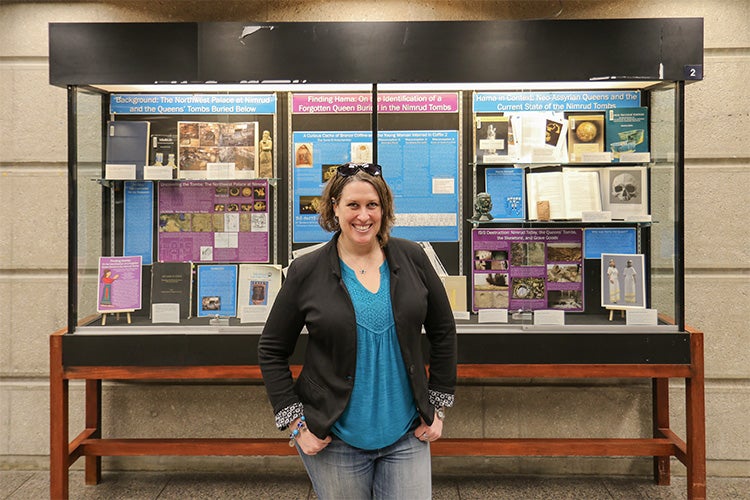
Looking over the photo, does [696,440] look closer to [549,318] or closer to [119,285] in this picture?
[549,318]

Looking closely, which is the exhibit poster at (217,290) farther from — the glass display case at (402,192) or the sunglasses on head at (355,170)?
the sunglasses on head at (355,170)

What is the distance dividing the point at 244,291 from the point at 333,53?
135 centimetres

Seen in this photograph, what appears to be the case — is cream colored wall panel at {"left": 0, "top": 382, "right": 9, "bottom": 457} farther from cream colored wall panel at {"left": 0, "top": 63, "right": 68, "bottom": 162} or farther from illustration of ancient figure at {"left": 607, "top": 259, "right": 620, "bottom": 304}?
illustration of ancient figure at {"left": 607, "top": 259, "right": 620, "bottom": 304}

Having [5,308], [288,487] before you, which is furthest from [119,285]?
[288,487]

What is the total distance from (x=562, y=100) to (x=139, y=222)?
2420 mm

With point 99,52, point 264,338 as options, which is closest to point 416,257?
point 264,338

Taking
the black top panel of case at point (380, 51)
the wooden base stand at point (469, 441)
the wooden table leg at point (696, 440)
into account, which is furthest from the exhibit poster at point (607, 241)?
the black top panel of case at point (380, 51)

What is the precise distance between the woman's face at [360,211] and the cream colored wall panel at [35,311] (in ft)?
8.58

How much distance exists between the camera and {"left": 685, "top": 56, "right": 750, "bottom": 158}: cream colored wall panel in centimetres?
354

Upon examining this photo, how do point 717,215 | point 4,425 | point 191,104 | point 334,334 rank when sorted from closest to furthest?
point 334,334 → point 191,104 → point 717,215 → point 4,425

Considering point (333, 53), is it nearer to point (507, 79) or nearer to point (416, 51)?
point (416, 51)

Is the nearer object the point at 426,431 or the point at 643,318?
the point at 426,431

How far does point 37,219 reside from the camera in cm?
365

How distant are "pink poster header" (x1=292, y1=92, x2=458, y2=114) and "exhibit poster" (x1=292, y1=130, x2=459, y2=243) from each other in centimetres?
13
